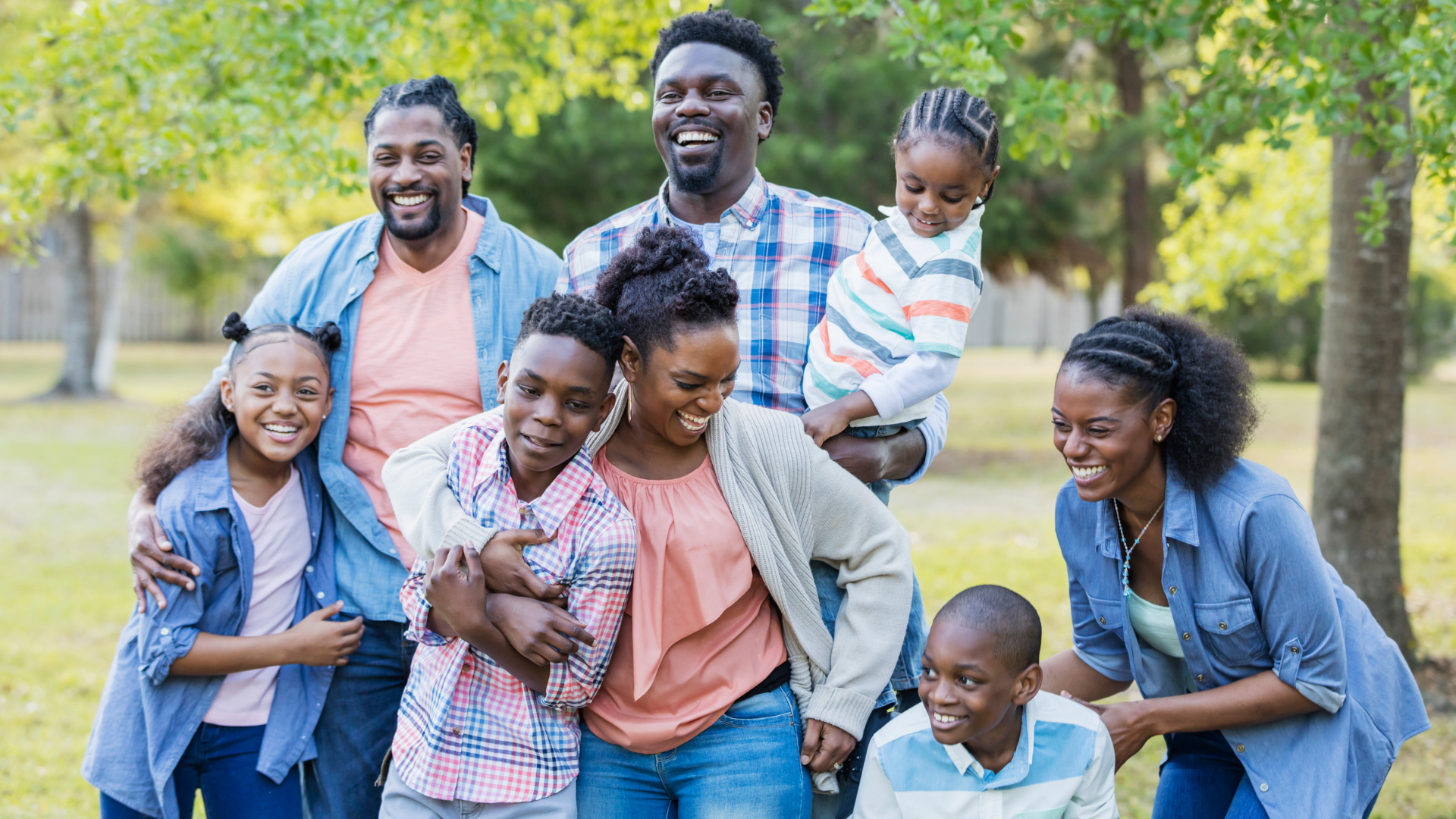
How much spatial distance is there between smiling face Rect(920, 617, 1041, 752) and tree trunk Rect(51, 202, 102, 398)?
19759 millimetres

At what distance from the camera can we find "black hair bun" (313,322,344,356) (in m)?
3.38

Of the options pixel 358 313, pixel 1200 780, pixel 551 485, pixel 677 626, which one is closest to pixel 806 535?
pixel 677 626

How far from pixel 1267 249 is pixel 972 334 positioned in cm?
2893

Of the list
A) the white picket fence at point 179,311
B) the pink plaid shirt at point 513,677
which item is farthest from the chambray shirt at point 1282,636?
the white picket fence at point 179,311

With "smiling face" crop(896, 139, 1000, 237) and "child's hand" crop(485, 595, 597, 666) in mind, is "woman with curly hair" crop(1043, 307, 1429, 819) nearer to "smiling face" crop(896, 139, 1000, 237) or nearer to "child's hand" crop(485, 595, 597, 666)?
"smiling face" crop(896, 139, 1000, 237)

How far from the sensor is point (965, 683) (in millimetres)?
2758

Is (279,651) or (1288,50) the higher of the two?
(1288,50)

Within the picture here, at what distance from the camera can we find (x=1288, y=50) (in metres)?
4.35

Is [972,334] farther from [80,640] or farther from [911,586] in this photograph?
[911,586]

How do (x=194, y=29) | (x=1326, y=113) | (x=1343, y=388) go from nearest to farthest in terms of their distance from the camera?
(x=1326, y=113) → (x=194, y=29) → (x=1343, y=388)

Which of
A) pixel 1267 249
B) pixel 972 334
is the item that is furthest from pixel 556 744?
pixel 972 334

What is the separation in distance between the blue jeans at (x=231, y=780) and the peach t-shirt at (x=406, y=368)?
2.23 feet

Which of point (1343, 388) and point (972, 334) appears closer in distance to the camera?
point (1343, 388)

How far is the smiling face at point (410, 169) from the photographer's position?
338 centimetres
